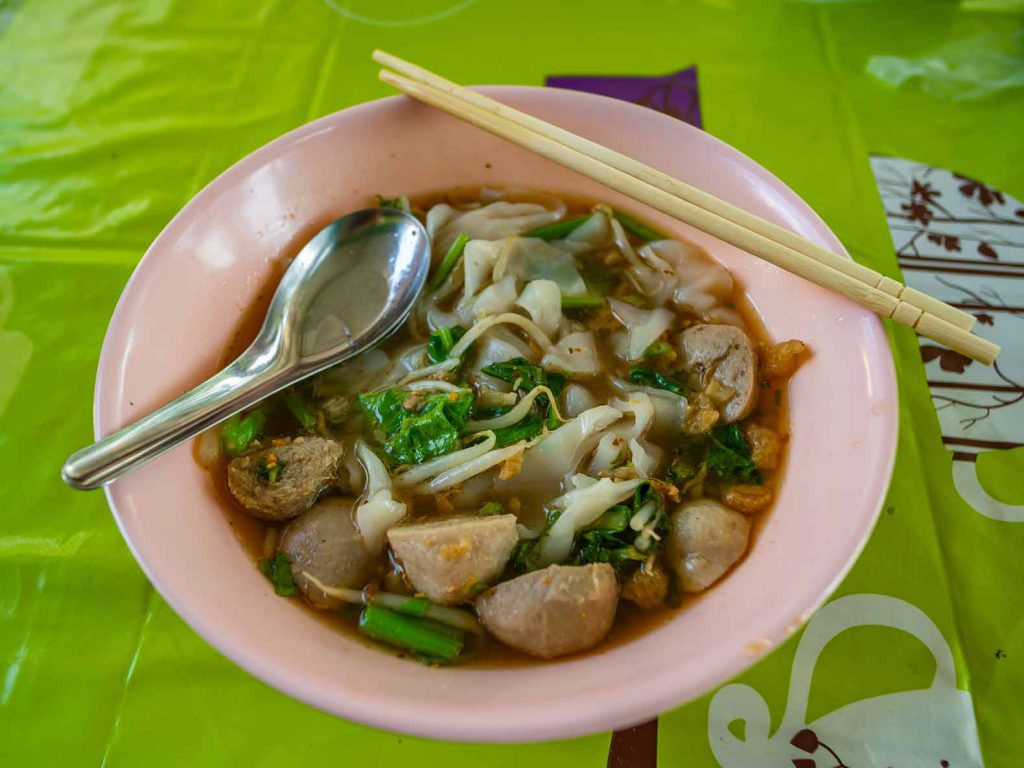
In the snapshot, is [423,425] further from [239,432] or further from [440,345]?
[239,432]

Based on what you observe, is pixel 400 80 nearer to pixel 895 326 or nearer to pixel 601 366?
pixel 601 366

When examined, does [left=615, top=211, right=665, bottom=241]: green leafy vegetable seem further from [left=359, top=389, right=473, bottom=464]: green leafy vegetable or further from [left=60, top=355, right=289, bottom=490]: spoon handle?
[left=60, top=355, right=289, bottom=490]: spoon handle

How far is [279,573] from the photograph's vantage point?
1.54 m

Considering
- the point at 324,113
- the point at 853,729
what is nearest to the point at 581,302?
the point at 853,729

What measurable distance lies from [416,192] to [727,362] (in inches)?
43.1

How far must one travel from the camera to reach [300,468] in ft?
5.42

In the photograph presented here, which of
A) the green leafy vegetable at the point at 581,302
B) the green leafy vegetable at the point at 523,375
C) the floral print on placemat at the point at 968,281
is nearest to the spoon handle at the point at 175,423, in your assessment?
the green leafy vegetable at the point at 523,375

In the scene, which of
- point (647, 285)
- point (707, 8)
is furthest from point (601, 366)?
point (707, 8)

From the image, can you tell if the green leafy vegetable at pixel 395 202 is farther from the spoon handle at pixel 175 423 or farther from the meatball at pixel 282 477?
the meatball at pixel 282 477

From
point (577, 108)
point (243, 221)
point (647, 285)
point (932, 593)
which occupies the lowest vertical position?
point (932, 593)

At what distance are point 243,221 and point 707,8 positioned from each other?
7.21 ft

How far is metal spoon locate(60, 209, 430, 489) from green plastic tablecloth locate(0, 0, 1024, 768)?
1.71 ft

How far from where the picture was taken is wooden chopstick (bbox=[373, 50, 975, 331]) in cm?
154

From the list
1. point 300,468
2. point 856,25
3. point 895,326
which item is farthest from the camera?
point 856,25
